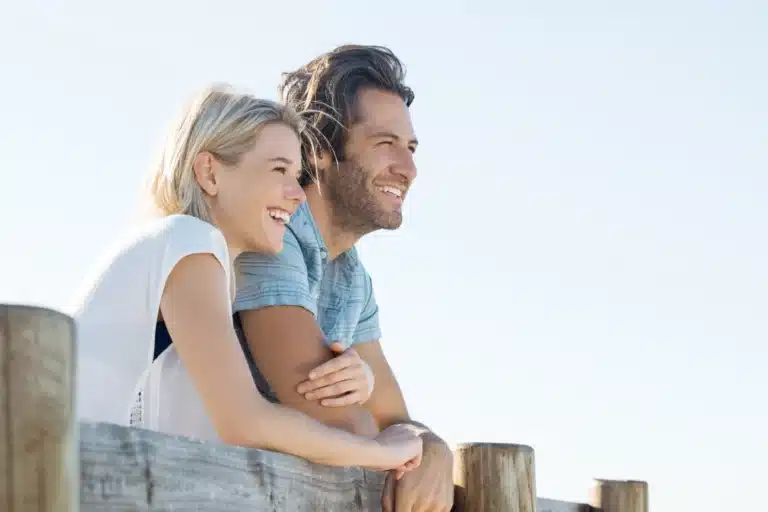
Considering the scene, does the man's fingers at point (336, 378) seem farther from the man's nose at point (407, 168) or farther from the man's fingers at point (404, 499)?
the man's nose at point (407, 168)

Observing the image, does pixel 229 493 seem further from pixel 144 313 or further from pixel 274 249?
pixel 274 249

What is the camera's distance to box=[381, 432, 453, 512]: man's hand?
311cm

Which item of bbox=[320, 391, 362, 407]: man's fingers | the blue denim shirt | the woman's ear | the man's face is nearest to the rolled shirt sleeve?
the blue denim shirt

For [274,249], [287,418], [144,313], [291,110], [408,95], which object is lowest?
[287,418]

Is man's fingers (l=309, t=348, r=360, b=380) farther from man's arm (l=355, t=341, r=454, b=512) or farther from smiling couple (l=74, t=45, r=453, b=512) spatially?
man's arm (l=355, t=341, r=454, b=512)

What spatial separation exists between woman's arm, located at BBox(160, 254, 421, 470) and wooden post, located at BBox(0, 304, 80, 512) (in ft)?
4.08

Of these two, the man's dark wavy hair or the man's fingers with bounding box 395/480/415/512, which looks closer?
the man's fingers with bounding box 395/480/415/512

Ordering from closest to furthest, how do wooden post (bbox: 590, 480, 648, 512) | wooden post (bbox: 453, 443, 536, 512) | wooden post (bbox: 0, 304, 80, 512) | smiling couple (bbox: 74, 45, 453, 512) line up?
wooden post (bbox: 0, 304, 80, 512) < smiling couple (bbox: 74, 45, 453, 512) < wooden post (bbox: 453, 443, 536, 512) < wooden post (bbox: 590, 480, 648, 512)

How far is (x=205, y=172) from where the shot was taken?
3354mm

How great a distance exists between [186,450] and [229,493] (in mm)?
173

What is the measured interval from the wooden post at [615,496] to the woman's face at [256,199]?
1888 millimetres

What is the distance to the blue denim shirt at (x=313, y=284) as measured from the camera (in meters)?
3.47

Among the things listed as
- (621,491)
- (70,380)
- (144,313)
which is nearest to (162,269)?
(144,313)

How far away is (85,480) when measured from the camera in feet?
5.85
